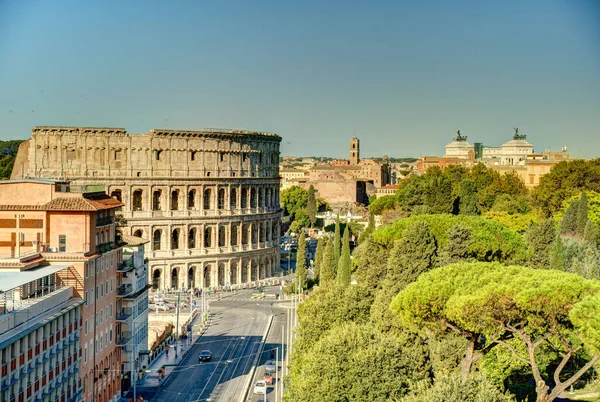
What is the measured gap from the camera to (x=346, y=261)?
6425cm

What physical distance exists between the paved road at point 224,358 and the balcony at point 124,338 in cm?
304

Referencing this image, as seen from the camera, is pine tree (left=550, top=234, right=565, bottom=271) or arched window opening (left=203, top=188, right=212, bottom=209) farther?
arched window opening (left=203, top=188, right=212, bottom=209)

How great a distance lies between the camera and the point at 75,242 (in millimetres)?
37406

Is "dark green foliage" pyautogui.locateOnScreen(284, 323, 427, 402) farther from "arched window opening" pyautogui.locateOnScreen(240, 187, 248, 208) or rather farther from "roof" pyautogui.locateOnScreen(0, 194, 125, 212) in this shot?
"arched window opening" pyautogui.locateOnScreen(240, 187, 248, 208)

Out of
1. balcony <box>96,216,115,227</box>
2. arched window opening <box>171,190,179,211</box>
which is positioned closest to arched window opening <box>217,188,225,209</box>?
arched window opening <box>171,190,179,211</box>

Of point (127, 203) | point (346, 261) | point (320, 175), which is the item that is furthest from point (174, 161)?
point (320, 175)

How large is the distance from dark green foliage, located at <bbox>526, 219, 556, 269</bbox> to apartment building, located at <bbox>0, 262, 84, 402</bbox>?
1242 inches

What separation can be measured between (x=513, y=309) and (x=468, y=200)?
51.9 m

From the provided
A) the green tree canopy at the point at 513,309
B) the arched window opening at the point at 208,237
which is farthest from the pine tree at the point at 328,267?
the green tree canopy at the point at 513,309

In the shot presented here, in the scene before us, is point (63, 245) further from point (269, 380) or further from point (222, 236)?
point (222, 236)

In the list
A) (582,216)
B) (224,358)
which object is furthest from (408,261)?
(582,216)

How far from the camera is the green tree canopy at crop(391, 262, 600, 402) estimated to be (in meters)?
29.2

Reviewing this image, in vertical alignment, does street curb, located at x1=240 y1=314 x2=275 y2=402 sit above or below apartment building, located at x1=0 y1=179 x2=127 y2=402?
below

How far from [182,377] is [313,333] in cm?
987
